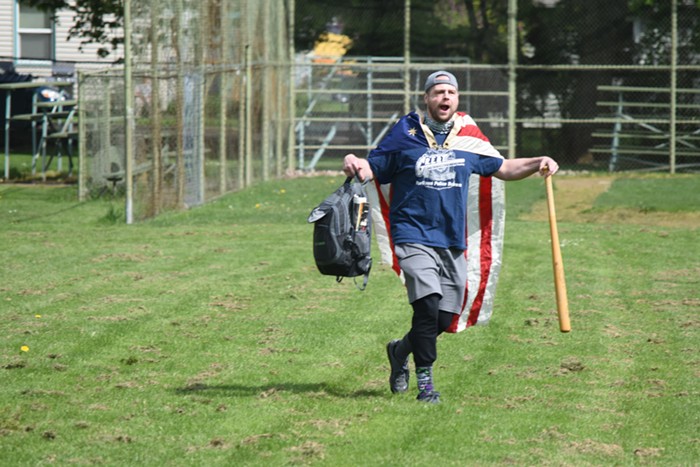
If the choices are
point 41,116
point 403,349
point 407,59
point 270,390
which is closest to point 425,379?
point 403,349

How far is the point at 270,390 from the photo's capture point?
6.99 m

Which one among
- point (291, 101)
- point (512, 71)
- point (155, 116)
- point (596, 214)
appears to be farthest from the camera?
point (291, 101)

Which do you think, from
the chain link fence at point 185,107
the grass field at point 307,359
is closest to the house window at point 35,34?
the chain link fence at point 185,107

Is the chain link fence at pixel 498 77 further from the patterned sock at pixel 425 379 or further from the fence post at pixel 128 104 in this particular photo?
the patterned sock at pixel 425 379

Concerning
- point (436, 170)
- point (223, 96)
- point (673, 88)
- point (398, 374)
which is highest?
point (673, 88)

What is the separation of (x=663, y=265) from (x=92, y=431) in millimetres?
7919

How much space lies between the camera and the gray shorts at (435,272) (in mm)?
6590

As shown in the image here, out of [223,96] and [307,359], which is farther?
[223,96]

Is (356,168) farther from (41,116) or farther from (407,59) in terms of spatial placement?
(407,59)

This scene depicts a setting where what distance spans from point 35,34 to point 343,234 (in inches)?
1078

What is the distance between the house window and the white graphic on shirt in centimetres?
2712

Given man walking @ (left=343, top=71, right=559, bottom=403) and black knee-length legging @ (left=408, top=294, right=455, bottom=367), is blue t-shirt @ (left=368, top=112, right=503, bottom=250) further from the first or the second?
black knee-length legging @ (left=408, top=294, right=455, bottom=367)

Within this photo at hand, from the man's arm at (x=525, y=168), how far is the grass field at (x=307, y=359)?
1328mm

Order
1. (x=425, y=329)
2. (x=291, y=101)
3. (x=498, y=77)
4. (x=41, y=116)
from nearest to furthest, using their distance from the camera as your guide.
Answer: (x=425, y=329) → (x=41, y=116) → (x=498, y=77) → (x=291, y=101)
